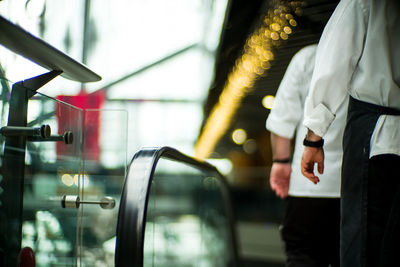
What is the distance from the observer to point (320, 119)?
3.94 ft

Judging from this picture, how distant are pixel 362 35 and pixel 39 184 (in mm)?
1172

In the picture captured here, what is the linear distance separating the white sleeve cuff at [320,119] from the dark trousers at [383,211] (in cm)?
17

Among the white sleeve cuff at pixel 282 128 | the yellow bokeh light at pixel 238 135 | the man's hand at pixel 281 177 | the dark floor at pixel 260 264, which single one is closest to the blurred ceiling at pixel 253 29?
the white sleeve cuff at pixel 282 128

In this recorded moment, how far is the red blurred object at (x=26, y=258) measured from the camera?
1210 mm

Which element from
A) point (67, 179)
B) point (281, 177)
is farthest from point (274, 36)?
point (67, 179)

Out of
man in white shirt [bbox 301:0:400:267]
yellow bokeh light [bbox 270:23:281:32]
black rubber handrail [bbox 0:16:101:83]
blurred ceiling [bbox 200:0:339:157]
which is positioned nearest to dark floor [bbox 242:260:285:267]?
blurred ceiling [bbox 200:0:339:157]

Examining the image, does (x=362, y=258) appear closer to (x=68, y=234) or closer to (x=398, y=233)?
(x=398, y=233)

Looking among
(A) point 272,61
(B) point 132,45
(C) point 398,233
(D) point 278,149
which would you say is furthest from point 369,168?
(B) point 132,45

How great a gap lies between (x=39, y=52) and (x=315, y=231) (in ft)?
4.16

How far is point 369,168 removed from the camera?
1.12 metres

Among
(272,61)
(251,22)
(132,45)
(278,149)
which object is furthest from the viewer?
(132,45)

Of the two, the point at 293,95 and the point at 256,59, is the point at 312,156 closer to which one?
the point at 293,95

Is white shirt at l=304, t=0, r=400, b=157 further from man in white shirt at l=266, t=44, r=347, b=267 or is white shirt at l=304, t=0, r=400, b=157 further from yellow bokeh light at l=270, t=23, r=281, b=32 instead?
yellow bokeh light at l=270, t=23, r=281, b=32

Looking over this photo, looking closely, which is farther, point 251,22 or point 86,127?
point 251,22
